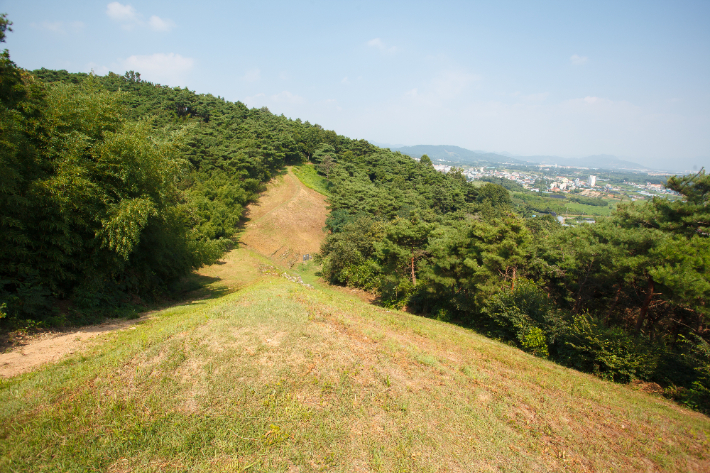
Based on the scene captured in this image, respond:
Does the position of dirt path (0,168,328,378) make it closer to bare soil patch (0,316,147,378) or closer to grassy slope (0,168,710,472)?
bare soil patch (0,316,147,378)

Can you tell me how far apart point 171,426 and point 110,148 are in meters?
9.30

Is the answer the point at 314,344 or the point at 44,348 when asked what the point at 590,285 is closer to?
the point at 314,344

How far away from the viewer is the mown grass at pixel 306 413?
4.71 meters

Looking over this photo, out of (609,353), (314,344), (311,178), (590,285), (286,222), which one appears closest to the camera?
(314,344)

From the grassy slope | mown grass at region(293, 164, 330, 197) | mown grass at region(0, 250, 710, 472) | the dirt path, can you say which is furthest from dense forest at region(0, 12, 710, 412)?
mown grass at region(293, 164, 330, 197)

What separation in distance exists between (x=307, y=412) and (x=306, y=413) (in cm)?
3

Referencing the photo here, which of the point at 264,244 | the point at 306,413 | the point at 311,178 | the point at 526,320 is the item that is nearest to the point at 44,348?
the point at 306,413

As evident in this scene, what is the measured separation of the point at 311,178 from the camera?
58688mm

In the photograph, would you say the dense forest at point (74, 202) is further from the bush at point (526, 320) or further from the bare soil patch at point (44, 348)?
the bush at point (526, 320)

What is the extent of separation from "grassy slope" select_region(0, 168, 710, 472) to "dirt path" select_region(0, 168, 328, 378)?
81 centimetres

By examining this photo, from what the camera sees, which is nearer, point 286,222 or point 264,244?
point 264,244

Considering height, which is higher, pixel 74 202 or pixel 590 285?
pixel 74 202

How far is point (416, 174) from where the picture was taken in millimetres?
72812

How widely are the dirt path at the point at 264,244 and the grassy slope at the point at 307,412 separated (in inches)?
31.9
